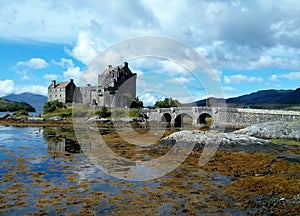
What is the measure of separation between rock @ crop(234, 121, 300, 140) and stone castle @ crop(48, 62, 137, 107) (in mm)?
56217

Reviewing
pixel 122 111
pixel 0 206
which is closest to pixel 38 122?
pixel 122 111

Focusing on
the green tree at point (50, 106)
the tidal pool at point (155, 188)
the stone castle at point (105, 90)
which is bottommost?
the tidal pool at point (155, 188)

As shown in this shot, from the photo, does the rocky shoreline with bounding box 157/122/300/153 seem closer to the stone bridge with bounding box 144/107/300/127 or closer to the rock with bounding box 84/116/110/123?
the stone bridge with bounding box 144/107/300/127

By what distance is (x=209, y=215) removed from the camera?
1525 centimetres

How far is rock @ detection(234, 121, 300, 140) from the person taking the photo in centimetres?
4481

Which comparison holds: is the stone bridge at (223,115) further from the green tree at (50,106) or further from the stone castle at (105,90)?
the green tree at (50,106)

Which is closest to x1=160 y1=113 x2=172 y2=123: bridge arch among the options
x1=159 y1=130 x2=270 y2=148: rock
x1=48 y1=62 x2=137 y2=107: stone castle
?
x1=48 y1=62 x2=137 y2=107: stone castle

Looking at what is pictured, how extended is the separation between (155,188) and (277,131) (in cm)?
3234

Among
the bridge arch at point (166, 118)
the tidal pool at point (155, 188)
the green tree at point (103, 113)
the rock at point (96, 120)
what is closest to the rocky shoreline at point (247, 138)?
the tidal pool at point (155, 188)

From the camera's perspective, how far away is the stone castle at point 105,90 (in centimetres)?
9912

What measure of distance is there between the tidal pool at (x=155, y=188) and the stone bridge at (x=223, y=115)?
31.1 m

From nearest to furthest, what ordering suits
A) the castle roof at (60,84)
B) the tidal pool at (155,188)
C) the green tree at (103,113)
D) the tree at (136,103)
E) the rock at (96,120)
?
the tidal pool at (155,188) → the rock at (96,120) → the green tree at (103,113) → the tree at (136,103) → the castle roof at (60,84)

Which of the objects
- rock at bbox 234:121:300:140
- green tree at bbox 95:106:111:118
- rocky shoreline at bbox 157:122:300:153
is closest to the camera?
rocky shoreline at bbox 157:122:300:153

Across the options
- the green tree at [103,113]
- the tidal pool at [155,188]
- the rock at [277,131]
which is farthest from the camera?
the green tree at [103,113]
